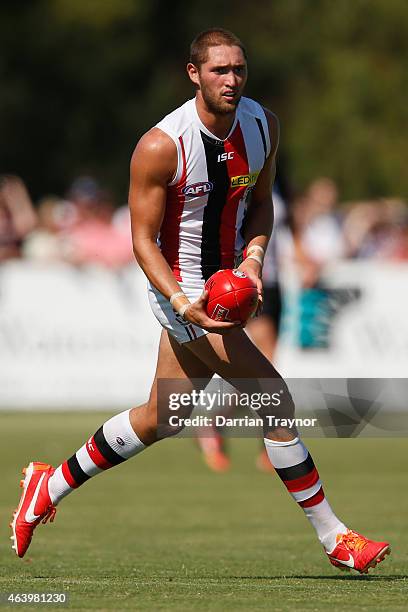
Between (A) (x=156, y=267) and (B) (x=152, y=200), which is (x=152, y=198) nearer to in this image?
(B) (x=152, y=200)

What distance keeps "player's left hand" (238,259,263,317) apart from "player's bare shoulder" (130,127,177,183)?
61cm

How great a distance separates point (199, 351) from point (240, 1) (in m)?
51.3

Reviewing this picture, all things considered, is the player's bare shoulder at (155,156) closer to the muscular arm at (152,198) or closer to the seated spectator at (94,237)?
the muscular arm at (152,198)

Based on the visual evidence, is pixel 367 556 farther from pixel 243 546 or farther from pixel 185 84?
pixel 185 84

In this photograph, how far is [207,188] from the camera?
7785 mm

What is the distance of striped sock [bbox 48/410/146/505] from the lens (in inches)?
314

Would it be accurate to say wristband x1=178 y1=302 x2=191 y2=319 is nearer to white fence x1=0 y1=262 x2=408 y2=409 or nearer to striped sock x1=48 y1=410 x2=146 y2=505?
striped sock x1=48 y1=410 x2=146 y2=505

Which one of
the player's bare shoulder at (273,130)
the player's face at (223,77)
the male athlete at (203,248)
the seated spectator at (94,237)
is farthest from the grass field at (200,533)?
the seated spectator at (94,237)

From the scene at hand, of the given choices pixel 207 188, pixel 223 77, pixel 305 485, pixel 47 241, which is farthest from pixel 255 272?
pixel 47 241

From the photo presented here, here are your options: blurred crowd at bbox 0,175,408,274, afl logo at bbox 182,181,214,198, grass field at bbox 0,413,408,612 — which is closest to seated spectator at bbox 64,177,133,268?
blurred crowd at bbox 0,175,408,274

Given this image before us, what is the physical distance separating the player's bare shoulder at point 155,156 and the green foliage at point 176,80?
26431mm

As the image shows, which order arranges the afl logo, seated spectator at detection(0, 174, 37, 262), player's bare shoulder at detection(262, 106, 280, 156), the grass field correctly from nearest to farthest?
the grass field
the afl logo
player's bare shoulder at detection(262, 106, 280, 156)
seated spectator at detection(0, 174, 37, 262)

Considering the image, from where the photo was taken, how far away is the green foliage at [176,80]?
3450cm

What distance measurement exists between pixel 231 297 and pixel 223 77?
1.10 m
